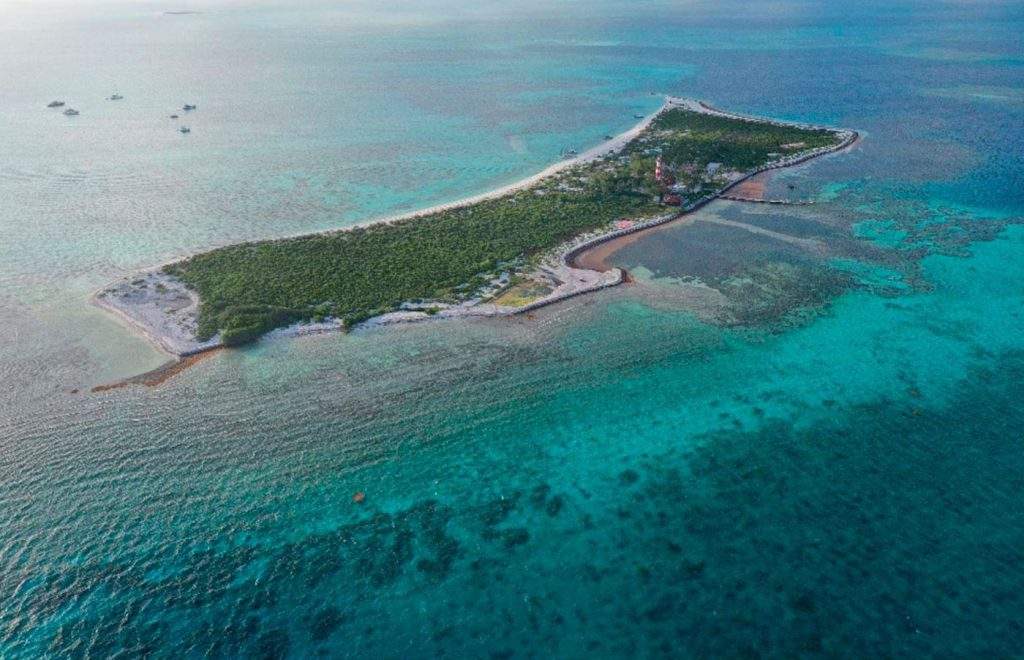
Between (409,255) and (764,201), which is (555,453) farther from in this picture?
(764,201)

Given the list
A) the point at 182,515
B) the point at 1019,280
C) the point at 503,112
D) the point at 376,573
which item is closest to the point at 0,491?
the point at 182,515

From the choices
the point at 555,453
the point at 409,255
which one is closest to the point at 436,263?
the point at 409,255

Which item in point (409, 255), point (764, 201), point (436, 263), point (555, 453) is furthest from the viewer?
point (764, 201)

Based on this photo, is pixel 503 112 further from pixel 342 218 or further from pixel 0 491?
pixel 0 491

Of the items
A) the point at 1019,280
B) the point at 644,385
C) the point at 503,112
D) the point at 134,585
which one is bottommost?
the point at 134,585

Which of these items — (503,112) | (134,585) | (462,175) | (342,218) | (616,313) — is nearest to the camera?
(134,585)

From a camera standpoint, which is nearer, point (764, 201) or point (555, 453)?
point (555, 453)

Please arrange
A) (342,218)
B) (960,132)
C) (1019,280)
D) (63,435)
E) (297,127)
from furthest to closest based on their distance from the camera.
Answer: (297,127)
(960,132)
(342,218)
(1019,280)
(63,435)

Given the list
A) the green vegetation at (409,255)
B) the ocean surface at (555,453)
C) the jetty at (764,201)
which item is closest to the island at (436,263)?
the green vegetation at (409,255)
